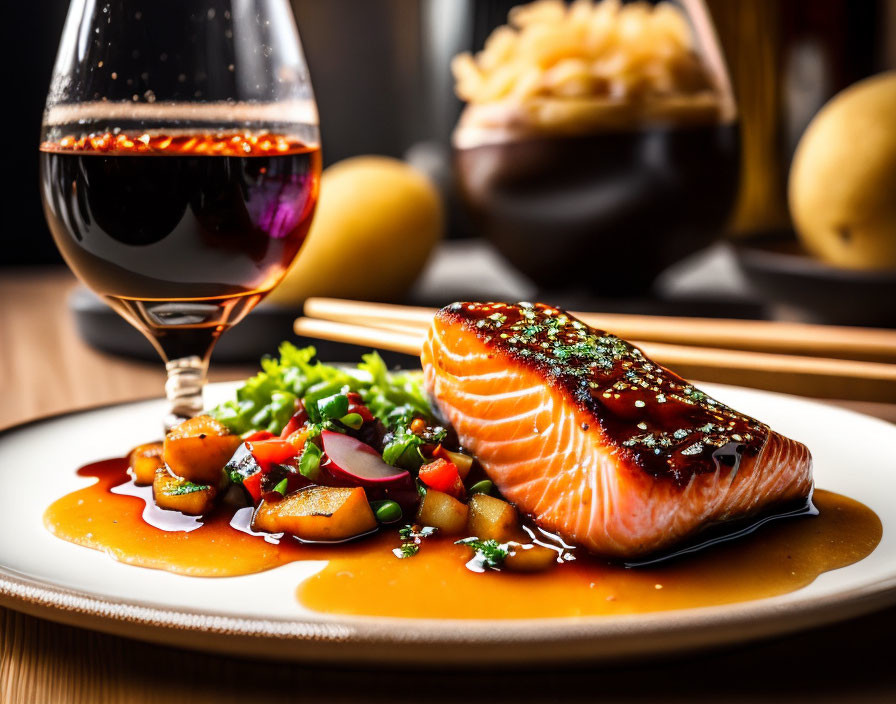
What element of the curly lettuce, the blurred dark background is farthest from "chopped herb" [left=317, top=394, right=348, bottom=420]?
the blurred dark background

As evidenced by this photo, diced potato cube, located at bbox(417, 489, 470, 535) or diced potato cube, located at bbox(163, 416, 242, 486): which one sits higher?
diced potato cube, located at bbox(163, 416, 242, 486)

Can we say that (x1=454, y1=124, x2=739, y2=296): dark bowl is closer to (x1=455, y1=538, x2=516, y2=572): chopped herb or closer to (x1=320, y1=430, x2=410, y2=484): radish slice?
(x1=320, y1=430, x2=410, y2=484): radish slice

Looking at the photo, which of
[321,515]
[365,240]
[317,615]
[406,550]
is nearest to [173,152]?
[321,515]

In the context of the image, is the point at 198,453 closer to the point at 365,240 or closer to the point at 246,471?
the point at 246,471

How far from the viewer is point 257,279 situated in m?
1.83

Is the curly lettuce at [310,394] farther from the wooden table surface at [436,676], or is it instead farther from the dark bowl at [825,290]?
the dark bowl at [825,290]

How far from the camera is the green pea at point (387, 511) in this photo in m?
1.49

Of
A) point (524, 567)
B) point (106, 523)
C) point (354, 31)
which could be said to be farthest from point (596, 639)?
point (354, 31)

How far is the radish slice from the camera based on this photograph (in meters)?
1.54

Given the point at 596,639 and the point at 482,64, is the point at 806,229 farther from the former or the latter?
the point at 596,639

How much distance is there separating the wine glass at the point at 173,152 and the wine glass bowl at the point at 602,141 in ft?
4.38

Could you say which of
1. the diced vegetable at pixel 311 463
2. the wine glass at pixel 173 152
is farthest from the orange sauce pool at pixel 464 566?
the wine glass at pixel 173 152

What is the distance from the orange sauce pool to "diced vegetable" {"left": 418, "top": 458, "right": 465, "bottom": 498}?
103mm

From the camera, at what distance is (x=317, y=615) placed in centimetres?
113
